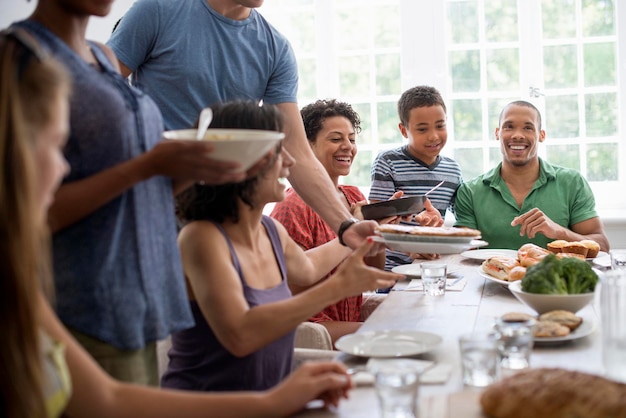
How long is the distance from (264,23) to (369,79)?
2.48 meters

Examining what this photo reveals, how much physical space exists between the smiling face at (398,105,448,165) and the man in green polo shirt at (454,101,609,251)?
8.8 inches

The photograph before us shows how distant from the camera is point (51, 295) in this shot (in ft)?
4.13

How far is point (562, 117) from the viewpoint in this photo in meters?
4.52

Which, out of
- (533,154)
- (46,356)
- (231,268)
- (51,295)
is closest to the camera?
(46,356)

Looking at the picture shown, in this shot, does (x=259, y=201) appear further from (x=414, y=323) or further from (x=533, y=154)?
(x=533, y=154)

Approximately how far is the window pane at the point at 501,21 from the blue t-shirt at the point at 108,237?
3.53m

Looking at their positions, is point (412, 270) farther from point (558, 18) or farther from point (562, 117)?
point (558, 18)

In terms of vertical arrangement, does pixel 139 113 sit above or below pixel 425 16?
below

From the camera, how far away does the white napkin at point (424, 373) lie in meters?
1.31

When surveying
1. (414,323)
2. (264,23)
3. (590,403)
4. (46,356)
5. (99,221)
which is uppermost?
(264,23)

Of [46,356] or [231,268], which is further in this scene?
[231,268]

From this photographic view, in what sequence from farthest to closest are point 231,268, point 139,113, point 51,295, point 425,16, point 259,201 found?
point 425,16
point 259,201
point 231,268
point 139,113
point 51,295

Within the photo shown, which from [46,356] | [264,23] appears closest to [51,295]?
[46,356]

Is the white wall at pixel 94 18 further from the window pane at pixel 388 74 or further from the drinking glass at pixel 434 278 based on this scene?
the drinking glass at pixel 434 278
